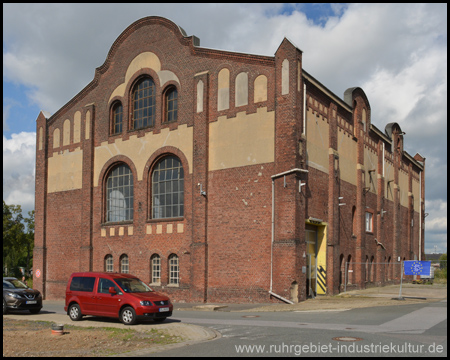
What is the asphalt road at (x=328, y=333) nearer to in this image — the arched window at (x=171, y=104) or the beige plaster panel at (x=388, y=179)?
the arched window at (x=171, y=104)

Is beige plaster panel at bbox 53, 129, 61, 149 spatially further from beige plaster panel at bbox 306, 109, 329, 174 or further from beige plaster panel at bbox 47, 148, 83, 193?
beige plaster panel at bbox 306, 109, 329, 174

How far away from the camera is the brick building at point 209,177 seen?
24.8 metres

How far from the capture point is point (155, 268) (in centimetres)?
2930

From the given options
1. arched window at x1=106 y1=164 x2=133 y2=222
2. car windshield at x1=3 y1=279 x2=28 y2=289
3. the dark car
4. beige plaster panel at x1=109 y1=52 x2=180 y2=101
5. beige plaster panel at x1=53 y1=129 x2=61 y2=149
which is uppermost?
beige plaster panel at x1=109 y1=52 x2=180 y2=101

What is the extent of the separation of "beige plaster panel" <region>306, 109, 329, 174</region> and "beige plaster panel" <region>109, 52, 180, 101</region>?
25.5ft

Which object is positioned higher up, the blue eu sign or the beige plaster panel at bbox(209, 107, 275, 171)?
the beige plaster panel at bbox(209, 107, 275, 171)

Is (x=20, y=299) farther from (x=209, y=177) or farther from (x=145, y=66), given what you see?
(x=145, y=66)

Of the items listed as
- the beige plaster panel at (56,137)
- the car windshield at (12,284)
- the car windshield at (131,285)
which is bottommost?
the car windshield at (12,284)

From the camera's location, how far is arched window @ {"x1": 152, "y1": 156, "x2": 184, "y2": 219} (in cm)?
2870

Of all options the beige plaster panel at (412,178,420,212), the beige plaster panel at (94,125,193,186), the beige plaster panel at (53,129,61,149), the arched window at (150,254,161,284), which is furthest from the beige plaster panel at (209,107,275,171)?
the beige plaster panel at (412,178,420,212)

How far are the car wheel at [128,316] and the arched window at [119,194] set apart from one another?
14.8 m

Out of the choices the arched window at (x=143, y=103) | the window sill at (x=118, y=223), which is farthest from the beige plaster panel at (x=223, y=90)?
the window sill at (x=118, y=223)

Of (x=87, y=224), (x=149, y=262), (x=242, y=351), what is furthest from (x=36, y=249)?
(x=242, y=351)

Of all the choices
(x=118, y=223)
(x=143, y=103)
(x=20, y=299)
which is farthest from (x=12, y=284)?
(x=143, y=103)
